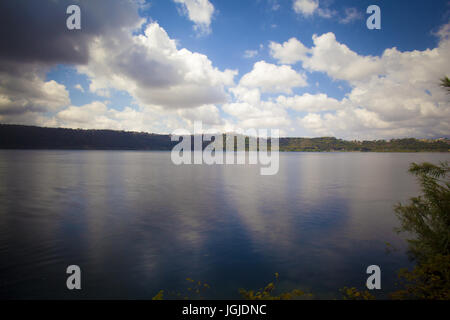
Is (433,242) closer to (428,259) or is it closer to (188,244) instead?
(428,259)

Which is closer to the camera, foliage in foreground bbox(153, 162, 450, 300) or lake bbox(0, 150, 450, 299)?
foliage in foreground bbox(153, 162, 450, 300)

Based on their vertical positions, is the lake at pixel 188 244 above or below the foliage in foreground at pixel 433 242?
below

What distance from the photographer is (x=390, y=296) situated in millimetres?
11141

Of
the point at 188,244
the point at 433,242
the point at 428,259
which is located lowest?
the point at 188,244

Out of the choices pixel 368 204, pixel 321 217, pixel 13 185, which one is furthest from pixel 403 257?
pixel 13 185

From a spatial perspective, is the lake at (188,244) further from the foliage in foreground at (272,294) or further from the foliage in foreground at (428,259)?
the foliage in foreground at (428,259)

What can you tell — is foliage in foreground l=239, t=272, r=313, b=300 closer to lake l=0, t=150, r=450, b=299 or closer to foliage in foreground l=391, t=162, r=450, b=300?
A: lake l=0, t=150, r=450, b=299

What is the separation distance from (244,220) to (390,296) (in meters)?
14.4

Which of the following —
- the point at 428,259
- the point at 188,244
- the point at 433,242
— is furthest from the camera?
the point at 188,244

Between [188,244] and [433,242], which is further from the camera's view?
[188,244]

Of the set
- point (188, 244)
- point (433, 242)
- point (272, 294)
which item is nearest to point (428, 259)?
point (433, 242)

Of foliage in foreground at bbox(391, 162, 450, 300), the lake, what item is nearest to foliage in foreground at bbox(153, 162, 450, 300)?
foliage in foreground at bbox(391, 162, 450, 300)

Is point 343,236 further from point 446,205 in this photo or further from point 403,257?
point 446,205

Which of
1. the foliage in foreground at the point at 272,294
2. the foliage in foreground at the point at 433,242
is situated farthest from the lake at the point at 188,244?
the foliage in foreground at the point at 433,242
